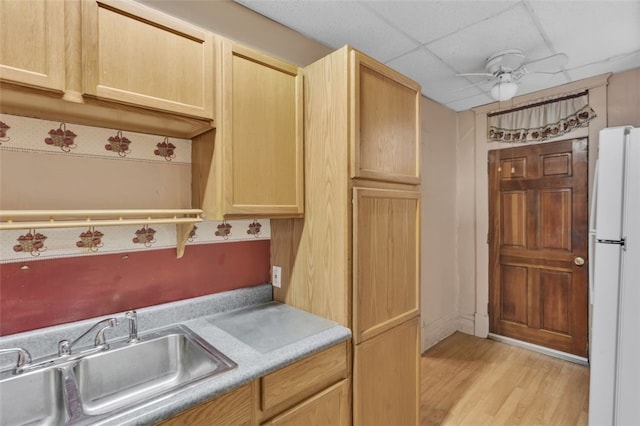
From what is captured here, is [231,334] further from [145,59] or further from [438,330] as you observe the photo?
[438,330]

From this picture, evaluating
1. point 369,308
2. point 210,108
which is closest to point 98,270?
point 210,108

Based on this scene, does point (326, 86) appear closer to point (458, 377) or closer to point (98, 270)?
point (98, 270)

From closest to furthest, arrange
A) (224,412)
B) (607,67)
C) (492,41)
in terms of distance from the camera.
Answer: (224,412) → (492,41) → (607,67)

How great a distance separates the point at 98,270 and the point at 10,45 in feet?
2.79

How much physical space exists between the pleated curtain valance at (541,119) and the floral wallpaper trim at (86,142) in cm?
307

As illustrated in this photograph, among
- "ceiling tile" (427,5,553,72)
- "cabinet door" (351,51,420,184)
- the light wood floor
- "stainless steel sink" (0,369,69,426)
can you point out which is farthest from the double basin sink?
"ceiling tile" (427,5,553,72)

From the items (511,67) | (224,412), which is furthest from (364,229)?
(511,67)

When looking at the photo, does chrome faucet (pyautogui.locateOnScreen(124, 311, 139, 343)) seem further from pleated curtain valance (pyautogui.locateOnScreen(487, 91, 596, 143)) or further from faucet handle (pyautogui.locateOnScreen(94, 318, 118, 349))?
pleated curtain valance (pyautogui.locateOnScreen(487, 91, 596, 143))

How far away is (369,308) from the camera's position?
1.61 meters

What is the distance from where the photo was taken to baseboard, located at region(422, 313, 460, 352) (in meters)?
3.20

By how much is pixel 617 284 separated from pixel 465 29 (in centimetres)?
174

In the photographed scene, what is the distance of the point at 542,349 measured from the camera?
122 inches

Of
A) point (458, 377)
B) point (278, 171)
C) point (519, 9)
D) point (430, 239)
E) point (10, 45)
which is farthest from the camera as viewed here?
point (430, 239)

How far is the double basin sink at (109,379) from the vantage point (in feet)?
3.37
